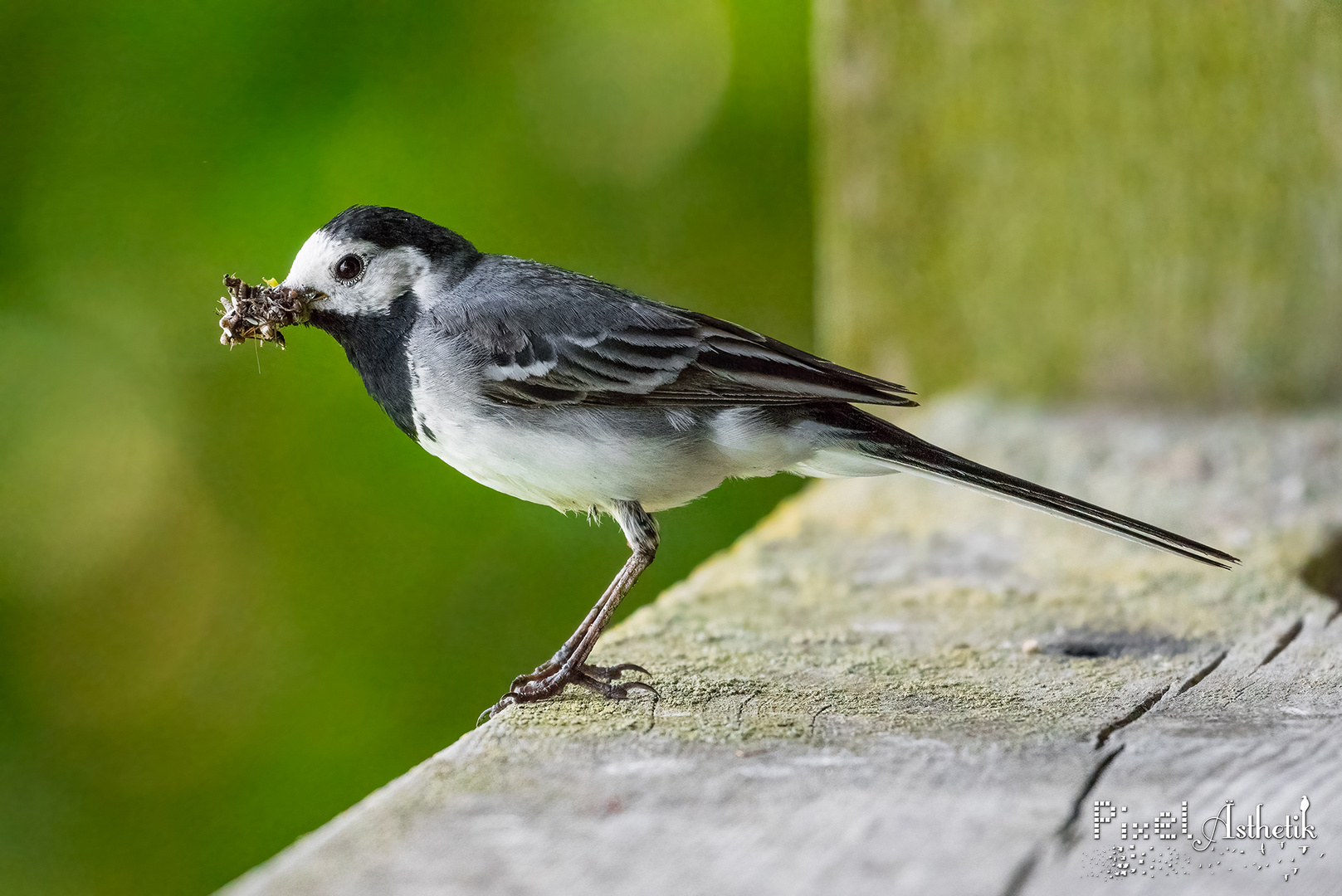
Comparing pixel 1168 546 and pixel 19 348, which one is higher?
pixel 19 348

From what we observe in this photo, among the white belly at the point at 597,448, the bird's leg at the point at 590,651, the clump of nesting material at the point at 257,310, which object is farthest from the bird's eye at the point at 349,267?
the bird's leg at the point at 590,651

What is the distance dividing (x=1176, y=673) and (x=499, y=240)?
3.81 m

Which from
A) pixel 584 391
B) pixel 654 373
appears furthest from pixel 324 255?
pixel 654 373

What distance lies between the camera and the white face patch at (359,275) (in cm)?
324

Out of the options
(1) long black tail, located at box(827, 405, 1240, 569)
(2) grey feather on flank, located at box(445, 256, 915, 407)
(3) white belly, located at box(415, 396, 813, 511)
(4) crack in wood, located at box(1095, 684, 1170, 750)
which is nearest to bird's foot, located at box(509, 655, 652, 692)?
(3) white belly, located at box(415, 396, 813, 511)

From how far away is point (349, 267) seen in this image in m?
3.25

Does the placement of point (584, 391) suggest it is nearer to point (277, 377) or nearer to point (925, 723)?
point (925, 723)

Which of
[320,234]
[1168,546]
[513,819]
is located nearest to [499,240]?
[320,234]

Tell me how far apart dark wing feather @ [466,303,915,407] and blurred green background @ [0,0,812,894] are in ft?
8.14

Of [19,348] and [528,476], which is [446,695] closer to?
[19,348]

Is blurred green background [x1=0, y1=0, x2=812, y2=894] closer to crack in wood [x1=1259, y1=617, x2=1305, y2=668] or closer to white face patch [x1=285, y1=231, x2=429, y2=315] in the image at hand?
white face patch [x1=285, y1=231, x2=429, y2=315]

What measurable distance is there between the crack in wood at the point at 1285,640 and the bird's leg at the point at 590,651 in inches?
49.0

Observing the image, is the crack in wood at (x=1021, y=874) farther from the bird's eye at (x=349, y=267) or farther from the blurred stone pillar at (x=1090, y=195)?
the blurred stone pillar at (x=1090, y=195)

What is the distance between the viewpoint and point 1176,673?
8.70ft
